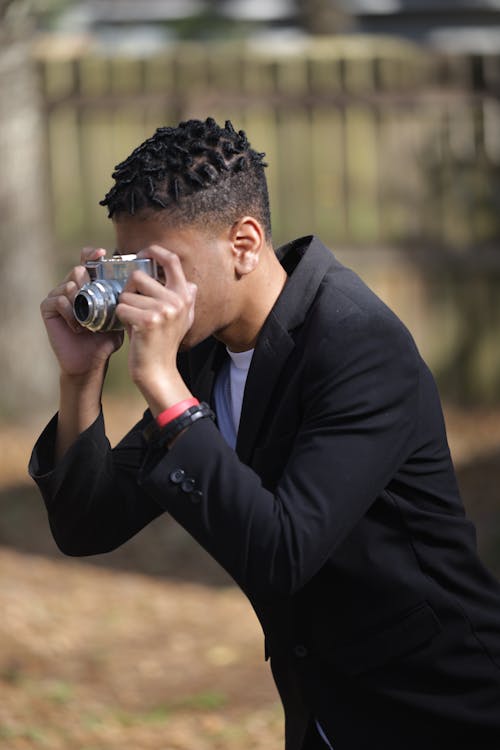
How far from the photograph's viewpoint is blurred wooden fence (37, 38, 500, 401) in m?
8.52

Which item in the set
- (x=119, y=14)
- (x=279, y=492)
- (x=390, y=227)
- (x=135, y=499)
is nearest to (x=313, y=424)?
(x=279, y=492)

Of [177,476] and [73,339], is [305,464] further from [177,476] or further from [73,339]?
[73,339]

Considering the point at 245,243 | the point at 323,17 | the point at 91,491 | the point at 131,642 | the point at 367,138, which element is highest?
the point at 323,17

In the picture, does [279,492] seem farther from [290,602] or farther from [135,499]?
[135,499]

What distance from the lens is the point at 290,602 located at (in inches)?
97.7

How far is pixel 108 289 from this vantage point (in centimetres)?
239

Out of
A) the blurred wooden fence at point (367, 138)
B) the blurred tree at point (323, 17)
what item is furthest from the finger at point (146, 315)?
the blurred tree at point (323, 17)

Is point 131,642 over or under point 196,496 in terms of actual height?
under

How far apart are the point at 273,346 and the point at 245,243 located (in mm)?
217

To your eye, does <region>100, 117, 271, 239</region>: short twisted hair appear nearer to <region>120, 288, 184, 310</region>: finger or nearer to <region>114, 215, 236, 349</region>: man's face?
<region>114, 215, 236, 349</region>: man's face

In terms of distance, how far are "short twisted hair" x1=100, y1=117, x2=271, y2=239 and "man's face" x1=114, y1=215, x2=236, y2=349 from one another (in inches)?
1.0

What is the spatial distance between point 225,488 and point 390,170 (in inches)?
260

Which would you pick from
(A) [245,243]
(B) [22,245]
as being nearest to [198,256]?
(A) [245,243]

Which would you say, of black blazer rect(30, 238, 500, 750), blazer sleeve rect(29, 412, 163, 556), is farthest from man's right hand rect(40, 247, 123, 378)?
black blazer rect(30, 238, 500, 750)
